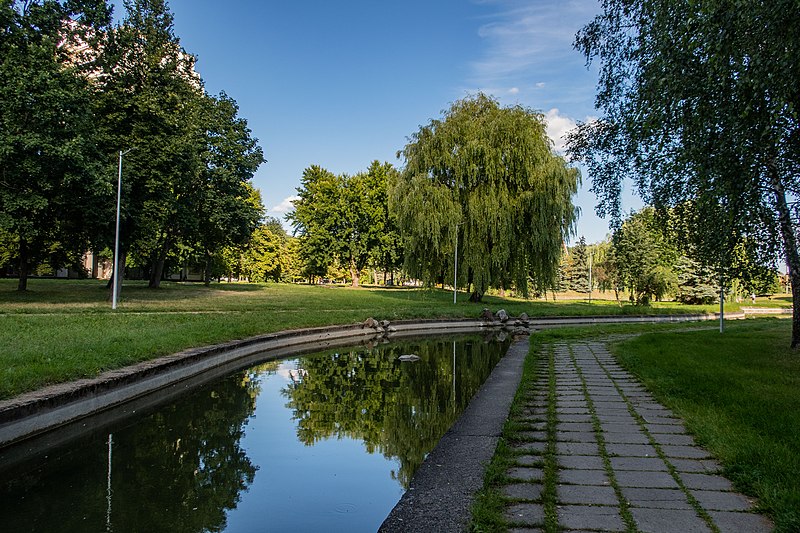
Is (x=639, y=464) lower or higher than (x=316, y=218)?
lower

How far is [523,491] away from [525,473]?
390 millimetres

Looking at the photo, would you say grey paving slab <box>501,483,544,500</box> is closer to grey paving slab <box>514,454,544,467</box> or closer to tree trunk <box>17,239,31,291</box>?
grey paving slab <box>514,454,544,467</box>

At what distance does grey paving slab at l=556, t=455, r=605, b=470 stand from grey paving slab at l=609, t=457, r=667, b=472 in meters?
0.11

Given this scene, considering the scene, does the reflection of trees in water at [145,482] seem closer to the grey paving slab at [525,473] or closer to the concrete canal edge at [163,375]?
the concrete canal edge at [163,375]

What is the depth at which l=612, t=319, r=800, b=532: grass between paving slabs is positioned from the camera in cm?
362

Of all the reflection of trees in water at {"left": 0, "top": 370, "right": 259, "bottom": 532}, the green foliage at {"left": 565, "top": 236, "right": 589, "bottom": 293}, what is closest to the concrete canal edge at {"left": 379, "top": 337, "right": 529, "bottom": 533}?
the reflection of trees in water at {"left": 0, "top": 370, "right": 259, "bottom": 532}

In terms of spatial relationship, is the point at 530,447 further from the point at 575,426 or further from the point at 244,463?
the point at 244,463

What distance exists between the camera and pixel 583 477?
390 cm

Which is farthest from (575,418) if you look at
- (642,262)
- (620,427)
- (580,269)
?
(580,269)

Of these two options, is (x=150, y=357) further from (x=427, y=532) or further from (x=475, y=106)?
(x=475, y=106)

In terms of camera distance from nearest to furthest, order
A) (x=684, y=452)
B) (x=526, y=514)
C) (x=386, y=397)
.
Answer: (x=526, y=514)
(x=684, y=452)
(x=386, y=397)

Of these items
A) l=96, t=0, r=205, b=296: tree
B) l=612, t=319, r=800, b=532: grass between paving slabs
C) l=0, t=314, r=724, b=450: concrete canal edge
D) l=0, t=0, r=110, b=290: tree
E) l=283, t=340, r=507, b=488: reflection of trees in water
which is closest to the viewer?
l=612, t=319, r=800, b=532: grass between paving slabs

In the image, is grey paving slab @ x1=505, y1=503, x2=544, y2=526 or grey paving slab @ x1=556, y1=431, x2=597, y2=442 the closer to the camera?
grey paving slab @ x1=505, y1=503, x2=544, y2=526

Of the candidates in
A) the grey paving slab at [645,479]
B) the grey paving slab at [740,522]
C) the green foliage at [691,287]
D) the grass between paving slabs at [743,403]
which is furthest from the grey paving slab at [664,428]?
the green foliage at [691,287]
